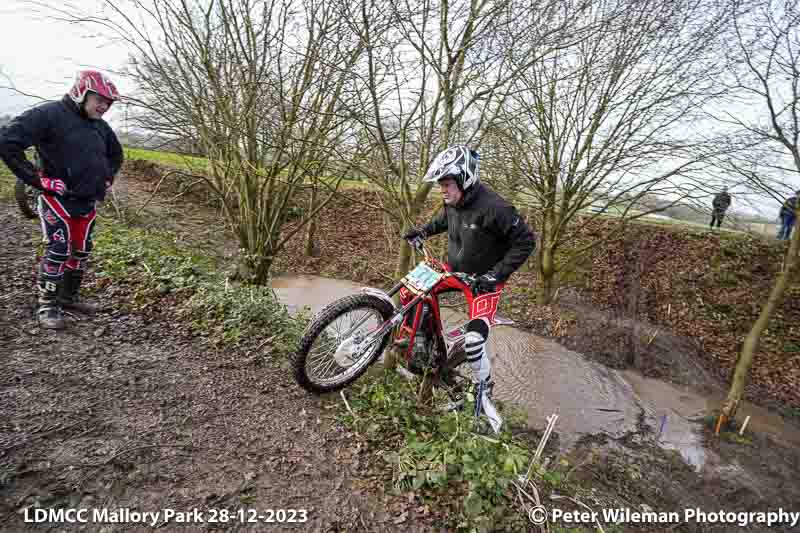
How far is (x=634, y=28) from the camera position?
6.96 m

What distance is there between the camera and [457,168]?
2.98 m

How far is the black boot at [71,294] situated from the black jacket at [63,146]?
2.48 ft

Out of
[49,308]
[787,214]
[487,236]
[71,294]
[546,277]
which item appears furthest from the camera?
[546,277]

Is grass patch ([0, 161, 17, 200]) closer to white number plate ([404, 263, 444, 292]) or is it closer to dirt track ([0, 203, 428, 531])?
dirt track ([0, 203, 428, 531])

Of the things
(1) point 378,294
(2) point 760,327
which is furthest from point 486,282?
(2) point 760,327

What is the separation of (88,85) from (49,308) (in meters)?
1.97

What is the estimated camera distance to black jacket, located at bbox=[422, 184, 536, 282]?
3014 millimetres

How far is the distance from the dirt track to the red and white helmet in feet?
6.42

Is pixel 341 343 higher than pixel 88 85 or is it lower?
lower

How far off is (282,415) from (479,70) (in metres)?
4.24

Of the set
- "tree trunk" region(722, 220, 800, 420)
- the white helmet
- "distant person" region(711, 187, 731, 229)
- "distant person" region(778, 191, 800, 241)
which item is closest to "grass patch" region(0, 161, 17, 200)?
the white helmet

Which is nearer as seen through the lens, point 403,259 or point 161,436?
point 161,436

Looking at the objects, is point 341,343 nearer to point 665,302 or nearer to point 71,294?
point 71,294

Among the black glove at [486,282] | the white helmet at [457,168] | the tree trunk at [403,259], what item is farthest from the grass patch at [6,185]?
the black glove at [486,282]
